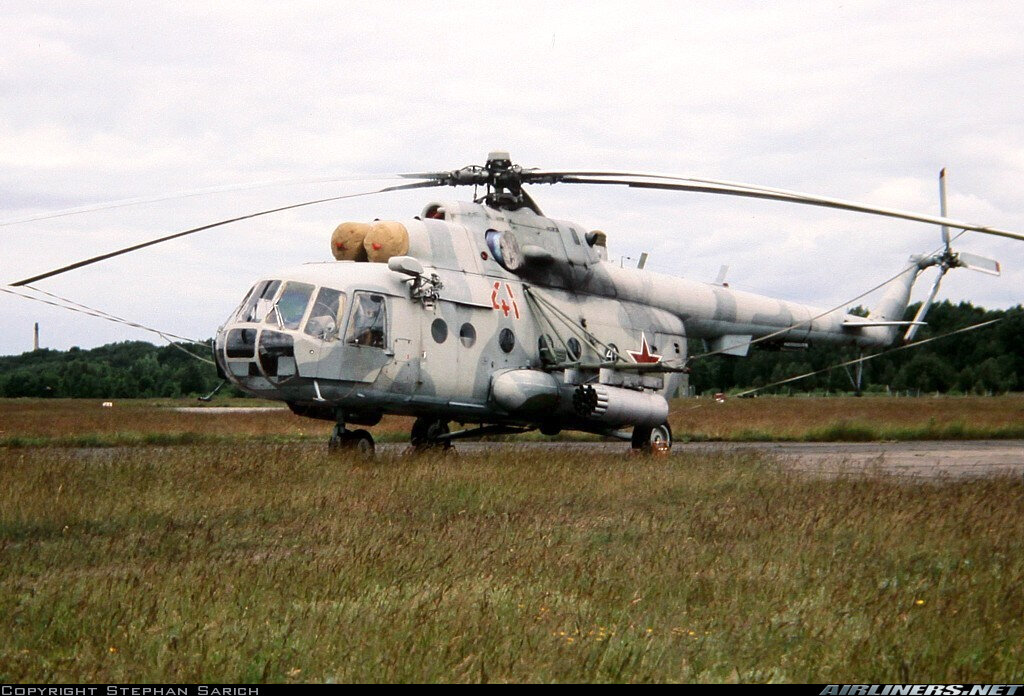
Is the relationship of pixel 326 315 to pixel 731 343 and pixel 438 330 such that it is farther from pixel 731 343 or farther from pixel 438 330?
pixel 731 343

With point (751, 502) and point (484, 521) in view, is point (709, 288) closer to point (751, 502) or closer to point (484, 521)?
point (751, 502)

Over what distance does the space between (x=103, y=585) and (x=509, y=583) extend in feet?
8.46

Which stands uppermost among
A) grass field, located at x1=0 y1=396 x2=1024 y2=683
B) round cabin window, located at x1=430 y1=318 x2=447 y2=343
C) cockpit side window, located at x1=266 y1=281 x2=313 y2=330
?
cockpit side window, located at x1=266 y1=281 x2=313 y2=330

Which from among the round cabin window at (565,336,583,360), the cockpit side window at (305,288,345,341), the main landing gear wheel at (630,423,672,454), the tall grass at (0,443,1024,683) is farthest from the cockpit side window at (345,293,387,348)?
the main landing gear wheel at (630,423,672,454)

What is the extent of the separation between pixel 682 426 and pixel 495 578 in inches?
1005

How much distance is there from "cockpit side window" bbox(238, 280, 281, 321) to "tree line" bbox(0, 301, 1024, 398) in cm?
3797

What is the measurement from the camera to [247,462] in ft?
48.3

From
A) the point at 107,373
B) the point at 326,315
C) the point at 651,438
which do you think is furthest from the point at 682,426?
the point at 107,373

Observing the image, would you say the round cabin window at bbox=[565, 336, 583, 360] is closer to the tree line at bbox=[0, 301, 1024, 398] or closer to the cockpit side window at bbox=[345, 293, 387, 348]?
the cockpit side window at bbox=[345, 293, 387, 348]

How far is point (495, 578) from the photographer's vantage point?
25.8 ft

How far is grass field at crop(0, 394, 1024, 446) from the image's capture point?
87.2ft

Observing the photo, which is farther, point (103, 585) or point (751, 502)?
point (751, 502)

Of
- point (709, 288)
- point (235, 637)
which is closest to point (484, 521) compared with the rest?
point (235, 637)

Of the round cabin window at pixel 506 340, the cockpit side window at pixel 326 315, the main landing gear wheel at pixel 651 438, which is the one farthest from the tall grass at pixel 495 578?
the main landing gear wheel at pixel 651 438
